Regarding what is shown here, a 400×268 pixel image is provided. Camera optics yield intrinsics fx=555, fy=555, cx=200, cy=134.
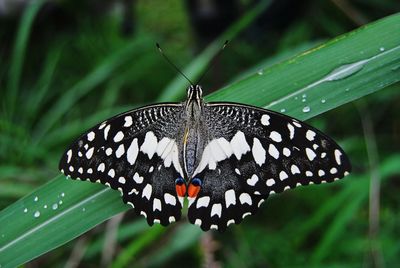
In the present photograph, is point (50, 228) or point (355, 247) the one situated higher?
point (50, 228)

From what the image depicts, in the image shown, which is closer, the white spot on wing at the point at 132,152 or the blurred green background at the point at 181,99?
the white spot on wing at the point at 132,152

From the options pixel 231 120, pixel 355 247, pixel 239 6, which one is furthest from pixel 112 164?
pixel 239 6

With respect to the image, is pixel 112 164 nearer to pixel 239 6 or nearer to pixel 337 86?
pixel 337 86

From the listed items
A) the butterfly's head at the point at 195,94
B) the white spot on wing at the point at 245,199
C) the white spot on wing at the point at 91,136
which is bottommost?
the white spot on wing at the point at 245,199

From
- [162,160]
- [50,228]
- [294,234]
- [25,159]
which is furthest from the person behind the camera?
[25,159]

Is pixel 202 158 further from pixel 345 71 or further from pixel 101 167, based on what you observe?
pixel 345 71

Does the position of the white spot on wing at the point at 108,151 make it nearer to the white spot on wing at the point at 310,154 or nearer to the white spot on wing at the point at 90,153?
the white spot on wing at the point at 90,153

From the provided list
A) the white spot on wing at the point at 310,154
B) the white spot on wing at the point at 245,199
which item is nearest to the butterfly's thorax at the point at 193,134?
the white spot on wing at the point at 245,199
